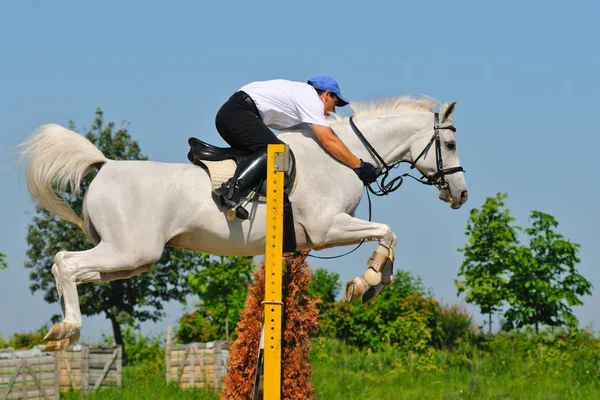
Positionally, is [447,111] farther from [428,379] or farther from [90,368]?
[90,368]

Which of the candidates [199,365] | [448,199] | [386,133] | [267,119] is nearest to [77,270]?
[267,119]

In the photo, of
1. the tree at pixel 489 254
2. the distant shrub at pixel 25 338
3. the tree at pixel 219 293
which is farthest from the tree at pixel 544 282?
the distant shrub at pixel 25 338

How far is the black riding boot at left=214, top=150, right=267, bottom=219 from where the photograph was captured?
595 cm

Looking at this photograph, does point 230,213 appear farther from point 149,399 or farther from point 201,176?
point 149,399

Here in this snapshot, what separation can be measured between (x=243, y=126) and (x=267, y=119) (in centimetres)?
30

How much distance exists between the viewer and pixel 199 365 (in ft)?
52.6

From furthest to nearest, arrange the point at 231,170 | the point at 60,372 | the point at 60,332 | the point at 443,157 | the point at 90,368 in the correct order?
the point at 90,368 < the point at 60,372 < the point at 443,157 < the point at 231,170 < the point at 60,332

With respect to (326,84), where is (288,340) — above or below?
below

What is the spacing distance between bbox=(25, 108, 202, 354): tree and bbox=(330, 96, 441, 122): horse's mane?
2238cm

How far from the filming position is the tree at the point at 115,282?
28812mm

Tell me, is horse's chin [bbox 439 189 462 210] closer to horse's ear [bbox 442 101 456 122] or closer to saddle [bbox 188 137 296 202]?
horse's ear [bbox 442 101 456 122]

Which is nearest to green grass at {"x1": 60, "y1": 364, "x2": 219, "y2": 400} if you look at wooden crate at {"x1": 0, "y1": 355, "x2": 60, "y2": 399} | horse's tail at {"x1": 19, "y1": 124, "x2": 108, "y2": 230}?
wooden crate at {"x1": 0, "y1": 355, "x2": 60, "y2": 399}

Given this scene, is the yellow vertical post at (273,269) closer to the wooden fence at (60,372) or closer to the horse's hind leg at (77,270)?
the horse's hind leg at (77,270)

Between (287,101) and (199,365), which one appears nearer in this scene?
(287,101)
